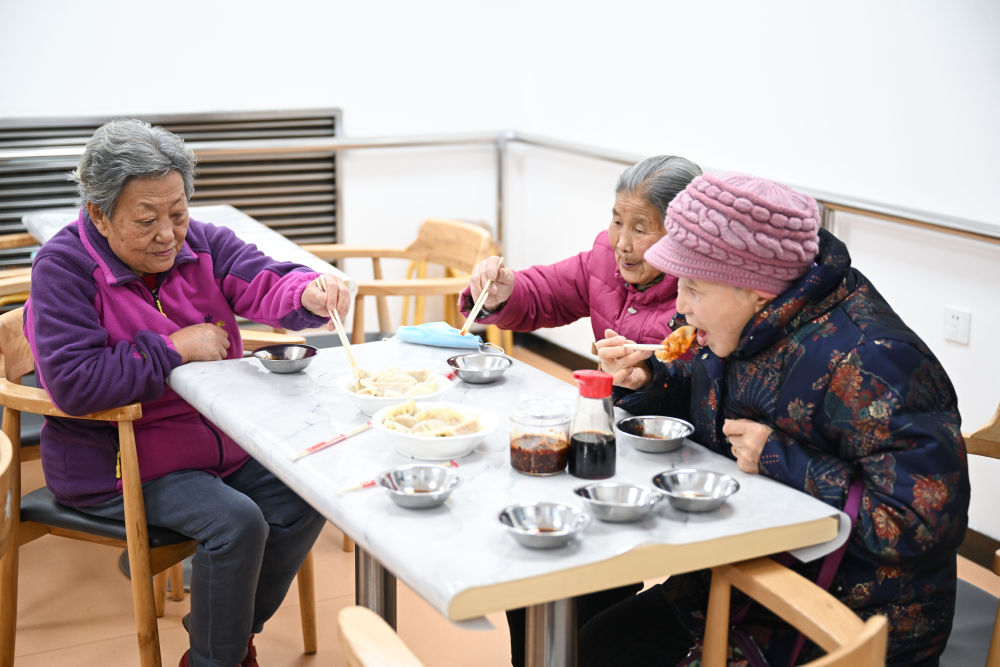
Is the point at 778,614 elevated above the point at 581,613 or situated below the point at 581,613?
above

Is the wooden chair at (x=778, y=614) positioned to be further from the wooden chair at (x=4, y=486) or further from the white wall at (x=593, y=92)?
the white wall at (x=593, y=92)

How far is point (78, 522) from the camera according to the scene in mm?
2367

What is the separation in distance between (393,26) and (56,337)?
11.1 feet

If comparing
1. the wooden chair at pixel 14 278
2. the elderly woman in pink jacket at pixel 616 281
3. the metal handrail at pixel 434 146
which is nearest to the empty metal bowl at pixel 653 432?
the elderly woman in pink jacket at pixel 616 281

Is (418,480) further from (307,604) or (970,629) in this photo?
(307,604)

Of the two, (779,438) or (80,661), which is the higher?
(779,438)

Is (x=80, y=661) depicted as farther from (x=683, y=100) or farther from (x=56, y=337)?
(x=683, y=100)

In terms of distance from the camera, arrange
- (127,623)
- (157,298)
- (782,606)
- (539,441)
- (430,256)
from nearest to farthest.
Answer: (782,606) < (539,441) < (157,298) < (127,623) < (430,256)

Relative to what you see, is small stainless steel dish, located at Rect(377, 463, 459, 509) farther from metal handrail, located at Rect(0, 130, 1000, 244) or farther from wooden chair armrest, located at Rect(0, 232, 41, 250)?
wooden chair armrest, located at Rect(0, 232, 41, 250)

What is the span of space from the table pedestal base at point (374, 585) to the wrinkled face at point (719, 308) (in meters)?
0.74

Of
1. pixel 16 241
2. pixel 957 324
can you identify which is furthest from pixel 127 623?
pixel 957 324

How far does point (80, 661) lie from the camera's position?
279cm

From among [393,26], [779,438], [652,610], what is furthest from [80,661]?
[393,26]

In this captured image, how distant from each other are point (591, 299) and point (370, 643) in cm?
149
